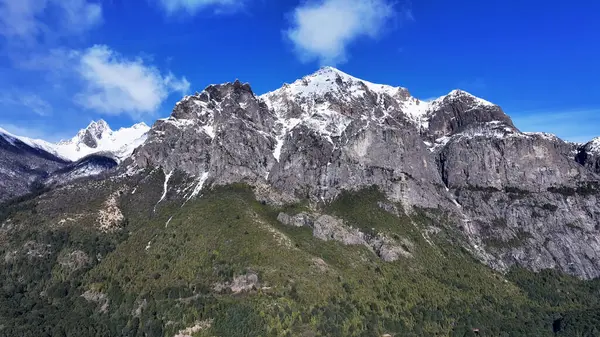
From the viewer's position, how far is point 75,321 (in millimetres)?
196875

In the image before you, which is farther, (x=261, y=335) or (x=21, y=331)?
(x=21, y=331)

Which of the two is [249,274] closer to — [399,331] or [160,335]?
[160,335]

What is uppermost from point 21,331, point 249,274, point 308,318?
point 249,274

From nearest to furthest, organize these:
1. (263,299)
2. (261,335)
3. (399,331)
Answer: (261,335), (263,299), (399,331)

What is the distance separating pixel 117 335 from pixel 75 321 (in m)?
19.5

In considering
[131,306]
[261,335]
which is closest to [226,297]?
[261,335]

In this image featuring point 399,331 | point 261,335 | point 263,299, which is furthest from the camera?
point 399,331

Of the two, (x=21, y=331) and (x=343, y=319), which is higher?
(x=343, y=319)

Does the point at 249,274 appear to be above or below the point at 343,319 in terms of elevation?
above

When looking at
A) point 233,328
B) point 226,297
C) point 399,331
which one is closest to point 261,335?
point 233,328

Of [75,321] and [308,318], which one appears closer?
[308,318]

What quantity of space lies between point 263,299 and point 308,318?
17.6 m

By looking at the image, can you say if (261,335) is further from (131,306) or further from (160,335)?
(131,306)

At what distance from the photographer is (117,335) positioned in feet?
625
